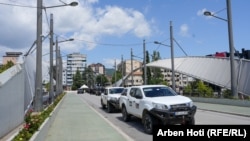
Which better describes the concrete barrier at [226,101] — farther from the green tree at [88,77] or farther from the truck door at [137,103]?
the green tree at [88,77]

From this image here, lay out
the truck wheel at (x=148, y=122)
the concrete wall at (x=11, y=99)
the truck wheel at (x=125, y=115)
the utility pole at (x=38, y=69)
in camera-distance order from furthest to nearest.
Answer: the utility pole at (x=38, y=69), the truck wheel at (x=125, y=115), the truck wheel at (x=148, y=122), the concrete wall at (x=11, y=99)

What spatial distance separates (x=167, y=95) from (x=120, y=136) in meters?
3.29

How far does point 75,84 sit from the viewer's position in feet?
627

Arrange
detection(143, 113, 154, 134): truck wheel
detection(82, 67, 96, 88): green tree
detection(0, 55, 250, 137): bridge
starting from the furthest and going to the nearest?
detection(82, 67, 96, 88): green tree
detection(143, 113, 154, 134): truck wheel
detection(0, 55, 250, 137): bridge

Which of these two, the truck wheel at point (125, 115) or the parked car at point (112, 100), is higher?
the parked car at point (112, 100)

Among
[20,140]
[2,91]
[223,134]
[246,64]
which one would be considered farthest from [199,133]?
[246,64]

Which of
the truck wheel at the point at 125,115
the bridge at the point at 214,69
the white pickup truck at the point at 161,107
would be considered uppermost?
the bridge at the point at 214,69

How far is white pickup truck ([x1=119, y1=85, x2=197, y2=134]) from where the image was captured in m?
13.2

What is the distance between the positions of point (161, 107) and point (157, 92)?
2120mm

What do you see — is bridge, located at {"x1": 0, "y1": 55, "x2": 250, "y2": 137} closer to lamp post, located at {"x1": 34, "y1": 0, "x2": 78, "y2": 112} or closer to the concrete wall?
the concrete wall

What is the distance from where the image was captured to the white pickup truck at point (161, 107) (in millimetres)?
13188

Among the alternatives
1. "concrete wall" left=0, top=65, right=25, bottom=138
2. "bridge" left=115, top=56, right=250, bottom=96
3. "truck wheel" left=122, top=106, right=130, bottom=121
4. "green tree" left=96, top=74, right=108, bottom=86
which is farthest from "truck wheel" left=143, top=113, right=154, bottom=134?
"green tree" left=96, top=74, right=108, bottom=86

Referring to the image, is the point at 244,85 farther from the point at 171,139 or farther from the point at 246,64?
the point at 171,139

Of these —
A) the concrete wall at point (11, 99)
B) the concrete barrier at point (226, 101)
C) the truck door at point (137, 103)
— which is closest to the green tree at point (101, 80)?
the concrete barrier at point (226, 101)
